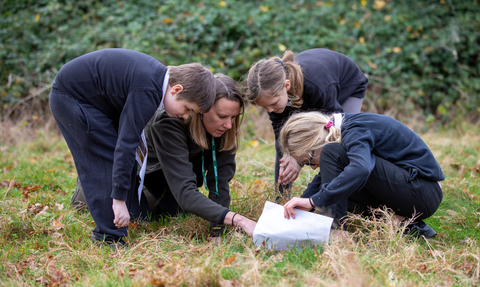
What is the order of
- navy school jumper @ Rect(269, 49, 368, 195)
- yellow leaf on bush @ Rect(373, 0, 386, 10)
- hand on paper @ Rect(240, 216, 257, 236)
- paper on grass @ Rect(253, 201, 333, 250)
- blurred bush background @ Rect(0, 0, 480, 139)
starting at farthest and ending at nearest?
yellow leaf on bush @ Rect(373, 0, 386, 10) → blurred bush background @ Rect(0, 0, 480, 139) → navy school jumper @ Rect(269, 49, 368, 195) → hand on paper @ Rect(240, 216, 257, 236) → paper on grass @ Rect(253, 201, 333, 250)

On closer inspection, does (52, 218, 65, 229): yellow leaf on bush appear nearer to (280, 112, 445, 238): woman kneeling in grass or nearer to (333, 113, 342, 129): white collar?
(280, 112, 445, 238): woman kneeling in grass

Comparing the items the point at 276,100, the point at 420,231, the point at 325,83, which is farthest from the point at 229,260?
the point at 325,83

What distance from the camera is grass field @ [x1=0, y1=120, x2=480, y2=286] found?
2.01m

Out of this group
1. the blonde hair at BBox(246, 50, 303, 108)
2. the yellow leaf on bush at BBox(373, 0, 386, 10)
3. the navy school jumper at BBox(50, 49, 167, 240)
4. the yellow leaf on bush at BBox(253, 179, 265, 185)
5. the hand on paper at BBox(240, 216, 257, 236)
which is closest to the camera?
the navy school jumper at BBox(50, 49, 167, 240)

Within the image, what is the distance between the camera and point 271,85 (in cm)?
289

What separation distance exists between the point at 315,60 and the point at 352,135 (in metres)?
1.01

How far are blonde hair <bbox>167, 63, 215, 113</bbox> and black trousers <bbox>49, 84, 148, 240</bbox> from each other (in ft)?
1.79

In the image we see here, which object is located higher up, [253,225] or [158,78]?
[158,78]

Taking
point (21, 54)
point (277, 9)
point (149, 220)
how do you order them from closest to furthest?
point (149, 220) < point (21, 54) < point (277, 9)

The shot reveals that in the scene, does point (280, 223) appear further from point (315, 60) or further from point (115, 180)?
point (315, 60)

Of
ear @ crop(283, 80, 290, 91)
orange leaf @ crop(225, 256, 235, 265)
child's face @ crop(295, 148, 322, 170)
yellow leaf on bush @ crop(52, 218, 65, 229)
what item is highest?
ear @ crop(283, 80, 290, 91)

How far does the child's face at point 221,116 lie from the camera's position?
2.71 metres

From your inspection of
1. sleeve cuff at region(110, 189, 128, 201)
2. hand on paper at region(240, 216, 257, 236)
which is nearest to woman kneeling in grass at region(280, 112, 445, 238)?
hand on paper at region(240, 216, 257, 236)

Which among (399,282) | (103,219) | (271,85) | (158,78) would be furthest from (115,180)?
(399,282)
